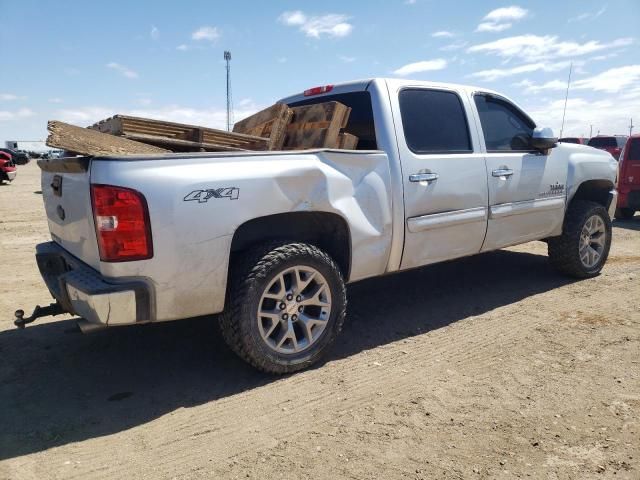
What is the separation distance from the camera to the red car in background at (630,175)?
957 cm

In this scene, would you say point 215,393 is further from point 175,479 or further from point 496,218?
point 496,218

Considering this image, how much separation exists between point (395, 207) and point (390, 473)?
1876 mm

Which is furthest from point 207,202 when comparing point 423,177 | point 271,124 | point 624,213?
point 624,213

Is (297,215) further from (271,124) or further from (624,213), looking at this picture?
(624,213)

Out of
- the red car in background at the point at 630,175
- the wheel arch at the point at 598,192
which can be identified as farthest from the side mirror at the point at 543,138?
the red car in background at the point at 630,175

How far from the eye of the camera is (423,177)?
370cm

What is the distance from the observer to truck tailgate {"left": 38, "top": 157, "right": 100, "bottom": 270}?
8.77 ft

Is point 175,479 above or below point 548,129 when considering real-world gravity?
below

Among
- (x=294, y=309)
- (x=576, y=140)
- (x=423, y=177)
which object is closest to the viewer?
(x=294, y=309)

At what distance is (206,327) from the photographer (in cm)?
406

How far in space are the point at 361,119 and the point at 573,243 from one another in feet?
8.93

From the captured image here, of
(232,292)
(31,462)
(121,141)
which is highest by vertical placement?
(121,141)

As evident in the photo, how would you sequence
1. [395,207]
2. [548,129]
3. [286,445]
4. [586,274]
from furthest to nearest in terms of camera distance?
[586,274] → [548,129] → [395,207] → [286,445]

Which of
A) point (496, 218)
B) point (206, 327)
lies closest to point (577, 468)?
point (496, 218)
